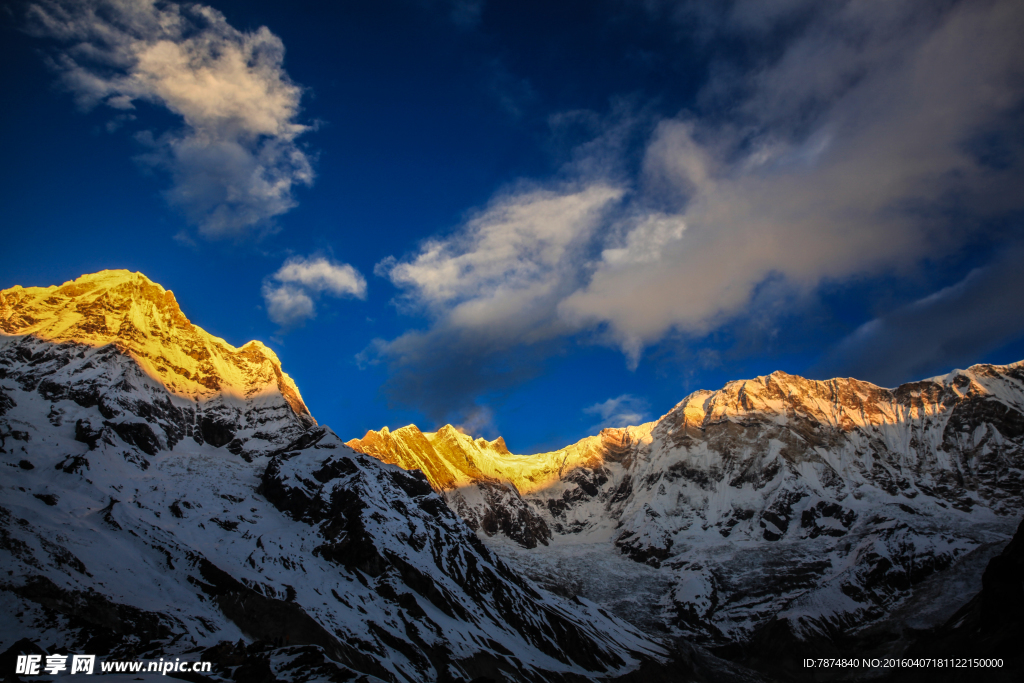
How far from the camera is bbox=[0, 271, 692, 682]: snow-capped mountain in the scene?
9125 centimetres

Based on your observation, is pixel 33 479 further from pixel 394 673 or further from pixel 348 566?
pixel 394 673

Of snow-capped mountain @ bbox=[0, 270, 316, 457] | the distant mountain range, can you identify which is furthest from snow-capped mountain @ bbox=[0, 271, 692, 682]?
snow-capped mountain @ bbox=[0, 270, 316, 457]

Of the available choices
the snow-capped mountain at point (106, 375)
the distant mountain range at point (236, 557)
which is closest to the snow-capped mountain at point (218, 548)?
the distant mountain range at point (236, 557)

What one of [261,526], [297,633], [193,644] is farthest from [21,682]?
[261,526]

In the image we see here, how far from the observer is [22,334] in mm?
184125

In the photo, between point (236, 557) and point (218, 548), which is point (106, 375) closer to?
point (218, 548)

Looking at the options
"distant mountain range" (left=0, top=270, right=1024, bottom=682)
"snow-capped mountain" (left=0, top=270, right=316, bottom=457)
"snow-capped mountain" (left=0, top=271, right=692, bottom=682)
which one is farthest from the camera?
"snow-capped mountain" (left=0, top=270, right=316, bottom=457)

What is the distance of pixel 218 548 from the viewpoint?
131m

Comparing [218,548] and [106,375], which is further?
[106,375]

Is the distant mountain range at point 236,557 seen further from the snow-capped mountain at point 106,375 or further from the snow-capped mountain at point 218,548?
the snow-capped mountain at point 106,375

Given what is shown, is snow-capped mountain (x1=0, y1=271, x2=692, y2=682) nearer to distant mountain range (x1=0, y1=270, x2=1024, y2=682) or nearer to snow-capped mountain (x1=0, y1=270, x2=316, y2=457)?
distant mountain range (x1=0, y1=270, x2=1024, y2=682)

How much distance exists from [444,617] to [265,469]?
207ft

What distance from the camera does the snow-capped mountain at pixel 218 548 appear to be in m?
91.2

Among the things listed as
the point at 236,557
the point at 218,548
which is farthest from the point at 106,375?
the point at 236,557
